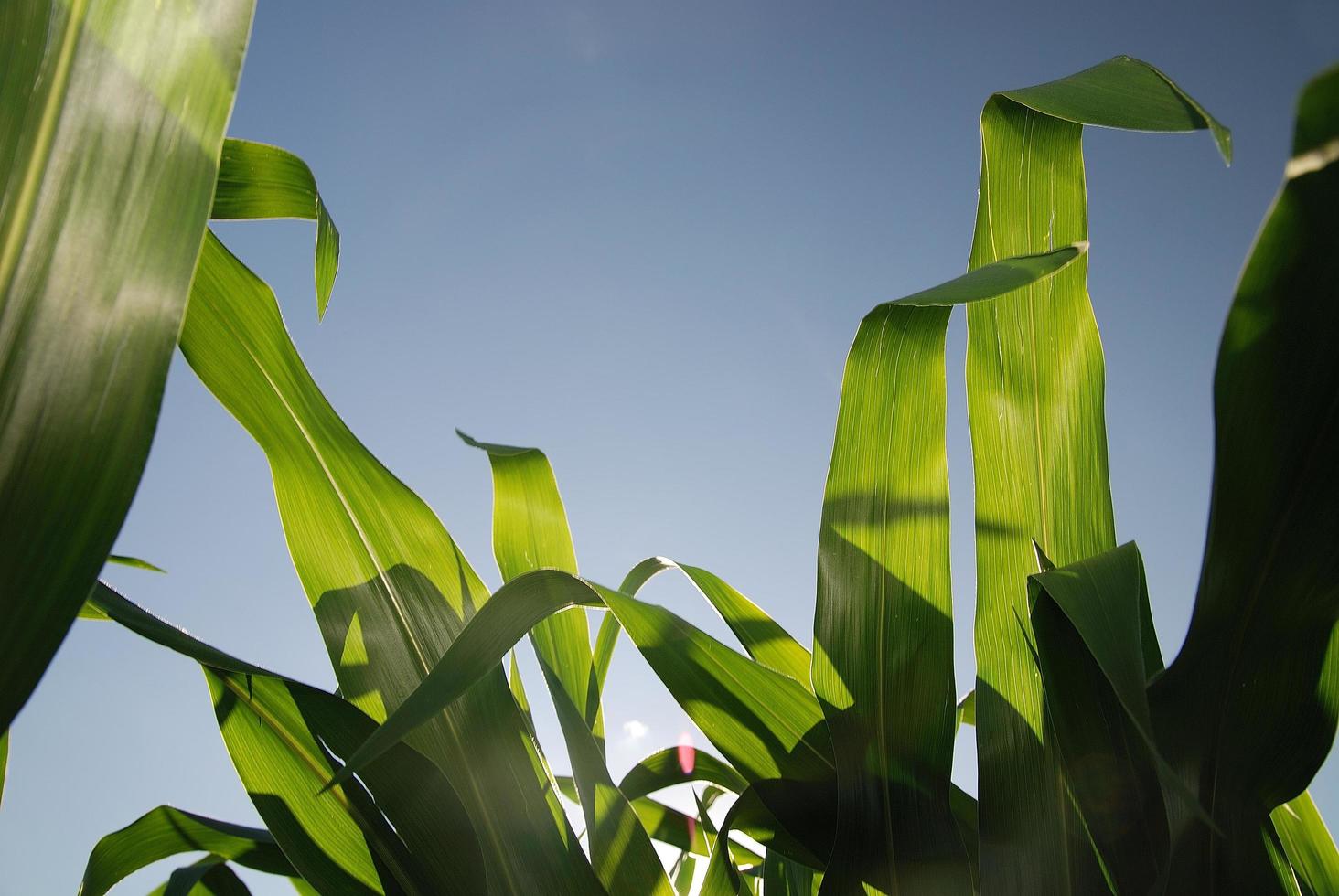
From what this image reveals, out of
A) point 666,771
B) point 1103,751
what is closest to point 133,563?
point 666,771

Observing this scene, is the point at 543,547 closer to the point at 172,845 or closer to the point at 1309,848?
the point at 172,845

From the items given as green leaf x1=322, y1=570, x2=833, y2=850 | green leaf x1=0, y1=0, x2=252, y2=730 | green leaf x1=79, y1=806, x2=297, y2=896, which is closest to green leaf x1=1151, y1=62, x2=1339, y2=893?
green leaf x1=322, y1=570, x2=833, y2=850

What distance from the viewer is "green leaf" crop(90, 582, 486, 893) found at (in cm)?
26

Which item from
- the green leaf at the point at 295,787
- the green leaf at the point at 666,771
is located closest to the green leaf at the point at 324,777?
the green leaf at the point at 295,787

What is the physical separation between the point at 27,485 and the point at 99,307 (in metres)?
0.03

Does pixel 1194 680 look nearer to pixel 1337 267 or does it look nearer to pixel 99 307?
pixel 1337 267

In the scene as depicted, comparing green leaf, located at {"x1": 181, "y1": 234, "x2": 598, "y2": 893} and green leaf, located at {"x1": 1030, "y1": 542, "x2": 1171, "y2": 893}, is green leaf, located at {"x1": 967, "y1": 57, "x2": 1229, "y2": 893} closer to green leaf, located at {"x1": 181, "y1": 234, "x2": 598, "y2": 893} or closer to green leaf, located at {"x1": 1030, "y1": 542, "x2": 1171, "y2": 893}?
green leaf, located at {"x1": 1030, "y1": 542, "x2": 1171, "y2": 893}

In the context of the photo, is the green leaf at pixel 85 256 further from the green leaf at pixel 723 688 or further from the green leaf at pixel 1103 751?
the green leaf at pixel 1103 751

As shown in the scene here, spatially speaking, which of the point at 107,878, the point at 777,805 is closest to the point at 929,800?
the point at 777,805

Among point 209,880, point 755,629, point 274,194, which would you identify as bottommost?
point 209,880

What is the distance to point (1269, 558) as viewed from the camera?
0.21m

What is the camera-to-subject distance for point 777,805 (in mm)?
276

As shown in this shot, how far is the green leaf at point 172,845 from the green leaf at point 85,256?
0.85 feet

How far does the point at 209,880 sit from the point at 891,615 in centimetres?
32
